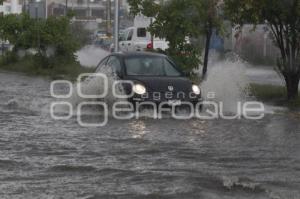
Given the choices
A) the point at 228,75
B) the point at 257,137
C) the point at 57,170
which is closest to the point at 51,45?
the point at 228,75

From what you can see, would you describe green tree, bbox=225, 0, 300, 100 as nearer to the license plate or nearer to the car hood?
the car hood

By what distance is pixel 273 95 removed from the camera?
22906mm

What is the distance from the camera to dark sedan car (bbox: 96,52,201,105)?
694 inches

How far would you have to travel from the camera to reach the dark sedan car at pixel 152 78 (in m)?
17.6

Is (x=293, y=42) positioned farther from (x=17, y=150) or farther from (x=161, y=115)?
(x=17, y=150)

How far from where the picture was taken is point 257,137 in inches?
579

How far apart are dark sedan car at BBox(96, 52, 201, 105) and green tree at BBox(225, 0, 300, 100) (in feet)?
10.3

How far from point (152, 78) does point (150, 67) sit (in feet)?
2.87

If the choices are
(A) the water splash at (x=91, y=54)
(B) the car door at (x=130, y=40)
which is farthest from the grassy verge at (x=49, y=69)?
(B) the car door at (x=130, y=40)

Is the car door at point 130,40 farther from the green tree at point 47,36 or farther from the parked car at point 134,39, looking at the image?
the green tree at point 47,36

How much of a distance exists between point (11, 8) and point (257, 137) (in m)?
98.6

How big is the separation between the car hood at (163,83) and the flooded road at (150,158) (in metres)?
0.93

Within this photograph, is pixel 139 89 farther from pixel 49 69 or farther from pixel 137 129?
pixel 49 69

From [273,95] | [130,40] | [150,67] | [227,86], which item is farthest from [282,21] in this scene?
[130,40]
